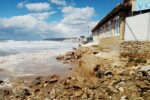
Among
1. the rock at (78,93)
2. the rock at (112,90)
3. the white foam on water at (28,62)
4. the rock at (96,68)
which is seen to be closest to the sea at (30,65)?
the white foam on water at (28,62)

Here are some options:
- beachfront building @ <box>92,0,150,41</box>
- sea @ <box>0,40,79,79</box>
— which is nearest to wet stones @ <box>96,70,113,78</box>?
sea @ <box>0,40,79,79</box>

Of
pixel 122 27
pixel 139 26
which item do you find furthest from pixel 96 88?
pixel 122 27

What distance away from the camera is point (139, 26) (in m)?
18.3

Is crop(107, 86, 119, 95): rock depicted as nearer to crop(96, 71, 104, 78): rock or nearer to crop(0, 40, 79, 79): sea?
crop(96, 71, 104, 78): rock

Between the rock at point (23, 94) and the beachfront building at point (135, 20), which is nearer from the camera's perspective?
the rock at point (23, 94)

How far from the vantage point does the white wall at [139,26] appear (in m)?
17.4

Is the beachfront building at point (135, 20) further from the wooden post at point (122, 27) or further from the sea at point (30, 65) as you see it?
the sea at point (30, 65)

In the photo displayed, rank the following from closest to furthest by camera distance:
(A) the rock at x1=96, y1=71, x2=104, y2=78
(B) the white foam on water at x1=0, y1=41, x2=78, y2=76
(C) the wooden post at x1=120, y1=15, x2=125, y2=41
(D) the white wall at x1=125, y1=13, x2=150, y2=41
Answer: (A) the rock at x1=96, y1=71, x2=104, y2=78, (D) the white wall at x1=125, y1=13, x2=150, y2=41, (B) the white foam on water at x1=0, y1=41, x2=78, y2=76, (C) the wooden post at x1=120, y1=15, x2=125, y2=41

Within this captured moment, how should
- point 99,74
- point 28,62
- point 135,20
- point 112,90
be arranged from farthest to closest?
point 28,62 < point 135,20 < point 99,74 < point 112,90

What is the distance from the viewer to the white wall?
1736 centimetres

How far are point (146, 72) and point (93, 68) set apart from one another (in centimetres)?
351

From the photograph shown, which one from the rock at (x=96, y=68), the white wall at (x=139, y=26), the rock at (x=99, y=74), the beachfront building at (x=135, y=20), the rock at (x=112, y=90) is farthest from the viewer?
the beachfront building at (x=135, y=20)

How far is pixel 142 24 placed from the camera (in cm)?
1789

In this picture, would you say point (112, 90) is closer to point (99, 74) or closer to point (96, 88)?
point (96, 88)
